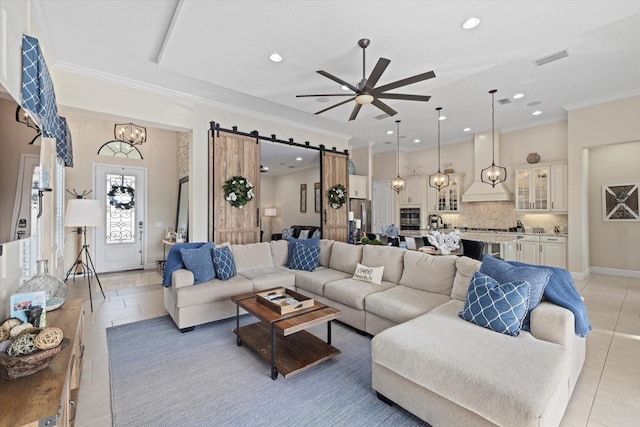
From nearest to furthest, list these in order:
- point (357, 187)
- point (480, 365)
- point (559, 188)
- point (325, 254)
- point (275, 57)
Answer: point (480, 365), point (275, 57), point (325, 254), point (559, 188), point (357, 187)

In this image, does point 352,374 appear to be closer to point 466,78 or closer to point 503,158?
point 466,78

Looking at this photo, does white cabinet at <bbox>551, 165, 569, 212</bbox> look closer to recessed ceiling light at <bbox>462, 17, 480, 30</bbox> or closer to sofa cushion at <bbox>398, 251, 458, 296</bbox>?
sofa cushion at <bbox>398, 251, 458, 296</bbox>

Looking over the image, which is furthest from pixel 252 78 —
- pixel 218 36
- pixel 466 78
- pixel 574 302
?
pixel 574 302

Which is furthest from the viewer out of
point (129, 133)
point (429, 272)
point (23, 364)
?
point (129, 133)

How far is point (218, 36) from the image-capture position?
3.10 m

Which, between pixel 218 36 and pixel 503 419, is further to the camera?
pixel 218 36

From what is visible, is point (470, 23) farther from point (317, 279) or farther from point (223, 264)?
point (223, 264)

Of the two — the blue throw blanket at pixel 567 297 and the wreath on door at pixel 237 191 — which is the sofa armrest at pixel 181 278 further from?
the blue throw blanket at pixel 567 297

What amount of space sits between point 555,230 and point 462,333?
6.04 meters

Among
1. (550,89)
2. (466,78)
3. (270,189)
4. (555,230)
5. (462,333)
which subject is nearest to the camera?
(462,333)

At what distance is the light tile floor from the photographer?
1.97 m

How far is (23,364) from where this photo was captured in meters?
1.28

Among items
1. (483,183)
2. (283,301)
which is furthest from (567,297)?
(483,183)

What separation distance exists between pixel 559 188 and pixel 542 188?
1.00 ft
